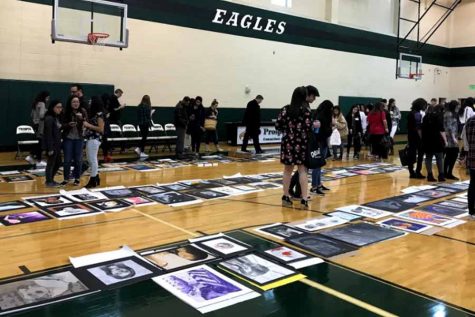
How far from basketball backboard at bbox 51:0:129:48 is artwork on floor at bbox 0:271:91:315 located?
7616mm

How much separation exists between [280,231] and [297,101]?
180 cm

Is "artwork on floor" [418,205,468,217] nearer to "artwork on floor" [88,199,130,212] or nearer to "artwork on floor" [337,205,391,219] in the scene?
"artwork on floor" [337,205,391,219]

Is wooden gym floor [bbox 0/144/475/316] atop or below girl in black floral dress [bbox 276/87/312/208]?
below

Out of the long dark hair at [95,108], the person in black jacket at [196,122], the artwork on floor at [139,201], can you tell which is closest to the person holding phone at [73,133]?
the long dark hair at [95,108]

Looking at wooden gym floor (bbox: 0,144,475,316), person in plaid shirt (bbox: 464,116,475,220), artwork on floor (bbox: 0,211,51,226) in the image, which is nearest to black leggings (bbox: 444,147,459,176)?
wooden gym floor (bbox: 0,144,475,316)

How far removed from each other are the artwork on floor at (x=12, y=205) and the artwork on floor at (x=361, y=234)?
155 inches

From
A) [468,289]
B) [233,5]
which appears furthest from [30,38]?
[468,289]

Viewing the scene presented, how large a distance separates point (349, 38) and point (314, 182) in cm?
1334

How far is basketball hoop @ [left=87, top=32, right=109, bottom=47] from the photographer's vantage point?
→ 34.6ft

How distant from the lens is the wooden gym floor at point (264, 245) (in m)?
3.24

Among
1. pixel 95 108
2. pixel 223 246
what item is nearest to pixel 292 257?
pixel 223 246

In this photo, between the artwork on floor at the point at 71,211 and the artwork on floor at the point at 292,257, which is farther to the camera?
the artwork on floor at the point at 71,211

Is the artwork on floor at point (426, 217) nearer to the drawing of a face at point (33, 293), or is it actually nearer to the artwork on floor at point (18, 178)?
the drawing of a face at point (33, 293)

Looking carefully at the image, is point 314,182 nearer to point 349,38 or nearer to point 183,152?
point 183,152
